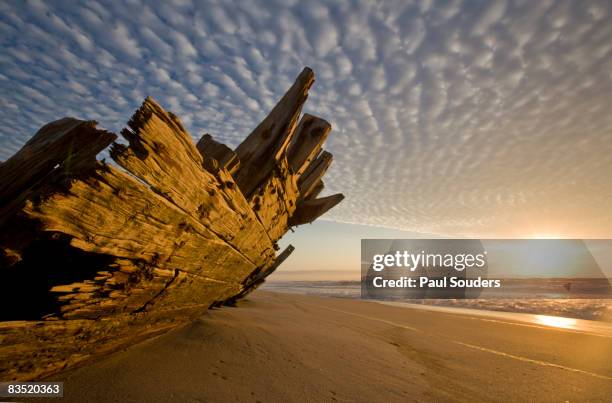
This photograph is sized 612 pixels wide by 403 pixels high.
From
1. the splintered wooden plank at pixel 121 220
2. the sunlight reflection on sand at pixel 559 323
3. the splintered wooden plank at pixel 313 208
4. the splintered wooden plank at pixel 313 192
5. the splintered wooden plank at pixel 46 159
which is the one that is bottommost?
the sunlight reflection on sand at pixel 559 323

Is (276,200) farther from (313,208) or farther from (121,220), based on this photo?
(121,220)

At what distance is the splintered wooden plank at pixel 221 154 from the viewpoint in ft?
9.12

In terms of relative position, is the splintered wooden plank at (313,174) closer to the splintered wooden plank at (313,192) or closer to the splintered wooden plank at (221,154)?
the splintered wooden plank at (313,192)

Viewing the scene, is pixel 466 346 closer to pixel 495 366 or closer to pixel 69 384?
pixel 495 366

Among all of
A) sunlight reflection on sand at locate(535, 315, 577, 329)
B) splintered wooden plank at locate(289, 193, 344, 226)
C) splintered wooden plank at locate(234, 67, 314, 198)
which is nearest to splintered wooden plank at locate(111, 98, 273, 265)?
splintered wooden plank at locate(234, 67, 314, 198)

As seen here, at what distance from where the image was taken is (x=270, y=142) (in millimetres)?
3186

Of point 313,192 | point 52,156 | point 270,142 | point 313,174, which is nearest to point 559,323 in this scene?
point 313,192

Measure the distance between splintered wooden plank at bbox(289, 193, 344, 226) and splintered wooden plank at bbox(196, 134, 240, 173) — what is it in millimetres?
2149

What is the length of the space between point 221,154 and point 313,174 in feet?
7.89

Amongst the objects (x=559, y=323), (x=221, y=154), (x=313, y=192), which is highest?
(x=313, y=192)

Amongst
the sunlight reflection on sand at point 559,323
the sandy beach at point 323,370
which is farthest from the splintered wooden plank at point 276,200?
the sunlight reflection on sand at point 559,323

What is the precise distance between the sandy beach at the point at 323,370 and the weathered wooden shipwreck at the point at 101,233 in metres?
0.44

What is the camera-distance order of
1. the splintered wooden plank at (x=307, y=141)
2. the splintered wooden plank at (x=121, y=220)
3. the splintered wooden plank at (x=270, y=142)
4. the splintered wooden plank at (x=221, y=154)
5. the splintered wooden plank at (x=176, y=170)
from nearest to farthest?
the splintered wooden plank at (x=121, y=220)
the splintered wooden plank at (x=176, y=170)
the splintered wooden plank at (x=221, y=154)
the splintered wooden plank at (x=270, y=142)
the splintered wooden plank at (x=307, y=141)

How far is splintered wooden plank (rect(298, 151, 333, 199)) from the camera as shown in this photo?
495cm
